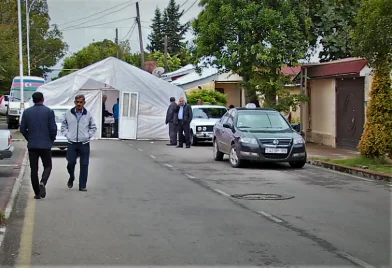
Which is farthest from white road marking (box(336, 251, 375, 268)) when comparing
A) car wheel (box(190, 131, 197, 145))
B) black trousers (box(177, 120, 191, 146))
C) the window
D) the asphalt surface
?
the window

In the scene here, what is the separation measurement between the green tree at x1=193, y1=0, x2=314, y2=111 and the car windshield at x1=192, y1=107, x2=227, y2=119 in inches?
77.0

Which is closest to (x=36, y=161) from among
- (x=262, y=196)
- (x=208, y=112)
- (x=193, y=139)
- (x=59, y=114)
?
(x=262, y=196)

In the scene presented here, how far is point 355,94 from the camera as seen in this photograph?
23.0 metres

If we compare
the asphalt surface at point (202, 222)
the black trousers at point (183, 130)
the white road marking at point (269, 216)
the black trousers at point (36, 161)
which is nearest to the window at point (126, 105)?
the black trousers at point (183, 130)

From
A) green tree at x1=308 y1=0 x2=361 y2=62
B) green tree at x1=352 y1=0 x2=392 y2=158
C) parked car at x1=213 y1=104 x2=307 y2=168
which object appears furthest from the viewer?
green tree at x1=308 y1=0 x2=361 y2=62

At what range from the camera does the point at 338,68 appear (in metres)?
24.0

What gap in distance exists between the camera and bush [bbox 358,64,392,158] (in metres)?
16.8

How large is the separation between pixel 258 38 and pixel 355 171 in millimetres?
10784

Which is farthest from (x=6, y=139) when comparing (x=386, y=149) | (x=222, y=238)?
(x=386, y=149)

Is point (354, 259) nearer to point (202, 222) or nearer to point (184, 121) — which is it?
point (202, 222)

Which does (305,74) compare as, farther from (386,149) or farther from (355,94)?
(386,149)

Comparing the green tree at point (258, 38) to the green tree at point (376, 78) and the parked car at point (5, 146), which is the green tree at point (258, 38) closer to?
the green tree at point (376, 78)

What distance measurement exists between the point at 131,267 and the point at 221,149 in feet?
41.0

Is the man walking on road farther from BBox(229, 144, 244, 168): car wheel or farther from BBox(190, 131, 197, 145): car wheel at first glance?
BBox(190, 131, 197, 145): car wheel
